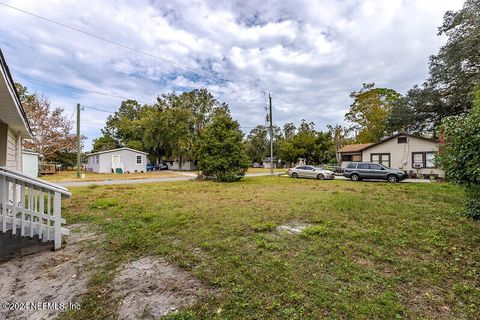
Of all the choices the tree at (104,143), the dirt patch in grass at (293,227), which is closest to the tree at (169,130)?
the tree at (104,143)

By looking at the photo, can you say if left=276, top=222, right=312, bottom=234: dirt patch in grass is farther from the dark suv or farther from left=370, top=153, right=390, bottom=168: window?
left=370, top=153, right=390, bottom=168: window

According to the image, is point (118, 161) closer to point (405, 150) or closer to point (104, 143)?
point (104, 143)

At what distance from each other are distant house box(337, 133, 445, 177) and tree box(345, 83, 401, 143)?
31.2 feet

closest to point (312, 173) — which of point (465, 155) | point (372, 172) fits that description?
point (372, 172)

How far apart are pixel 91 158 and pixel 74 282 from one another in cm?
3077

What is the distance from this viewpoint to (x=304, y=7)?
9.01 meters

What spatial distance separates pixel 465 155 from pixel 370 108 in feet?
102

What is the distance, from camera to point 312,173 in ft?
63.7

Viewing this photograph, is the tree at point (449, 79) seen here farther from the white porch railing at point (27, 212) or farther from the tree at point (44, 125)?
the tree at point (44, 125)

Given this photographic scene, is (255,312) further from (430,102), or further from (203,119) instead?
(203,119)

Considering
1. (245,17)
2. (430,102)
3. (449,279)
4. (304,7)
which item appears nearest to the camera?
(449,279)

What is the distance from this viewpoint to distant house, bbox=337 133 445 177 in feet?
61.2

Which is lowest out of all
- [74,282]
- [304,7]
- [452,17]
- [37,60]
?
[74,282]

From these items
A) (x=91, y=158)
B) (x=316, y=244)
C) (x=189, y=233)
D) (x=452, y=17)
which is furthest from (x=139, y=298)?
(x=91, y=158)
